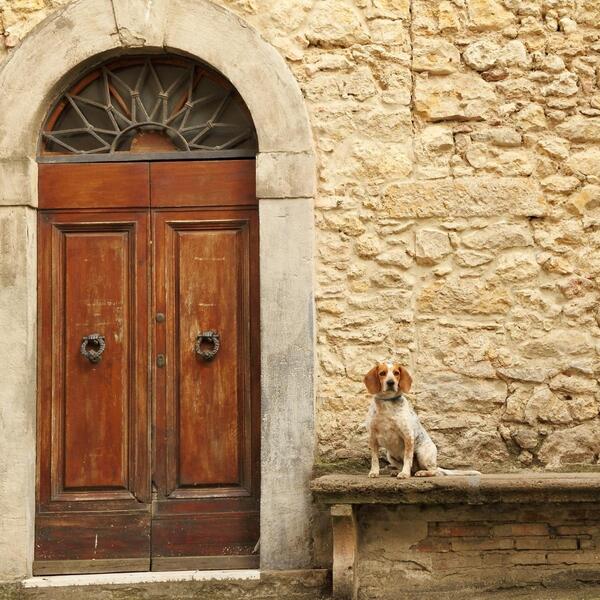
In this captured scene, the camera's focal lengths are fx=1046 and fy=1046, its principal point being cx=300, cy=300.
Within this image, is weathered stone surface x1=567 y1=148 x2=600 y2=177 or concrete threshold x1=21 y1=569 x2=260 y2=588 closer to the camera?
concrete threshold x1=21 y1=569 x2=260 y2=588

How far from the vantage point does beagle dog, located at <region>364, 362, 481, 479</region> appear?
5.31m

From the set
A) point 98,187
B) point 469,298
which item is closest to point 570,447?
point 469,298

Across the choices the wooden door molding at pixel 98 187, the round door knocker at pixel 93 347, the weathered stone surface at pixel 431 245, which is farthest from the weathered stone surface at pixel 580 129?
the round door knocker at pixel 93 347

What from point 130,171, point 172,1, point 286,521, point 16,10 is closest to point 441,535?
point 286,521

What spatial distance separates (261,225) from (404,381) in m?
1.28

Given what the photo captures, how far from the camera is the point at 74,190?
6.14m

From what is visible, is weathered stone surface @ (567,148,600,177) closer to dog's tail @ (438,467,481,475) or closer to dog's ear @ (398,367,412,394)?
dog's ear @ (398,367,412,394)

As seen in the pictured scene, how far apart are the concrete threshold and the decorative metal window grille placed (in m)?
2.42

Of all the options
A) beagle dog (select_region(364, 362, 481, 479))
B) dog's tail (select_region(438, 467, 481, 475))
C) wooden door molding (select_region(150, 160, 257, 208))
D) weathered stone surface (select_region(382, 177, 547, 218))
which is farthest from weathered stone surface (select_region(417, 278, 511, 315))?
wooden door molding (select_region(150, 160, 257, 208))

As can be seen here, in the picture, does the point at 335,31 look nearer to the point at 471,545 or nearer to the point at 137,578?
the point at 471,545

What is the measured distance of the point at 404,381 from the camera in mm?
5336

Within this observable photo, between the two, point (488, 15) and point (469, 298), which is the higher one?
point (488, 15)

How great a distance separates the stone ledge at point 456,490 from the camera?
5.29 m

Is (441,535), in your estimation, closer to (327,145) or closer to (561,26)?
(327,145)
